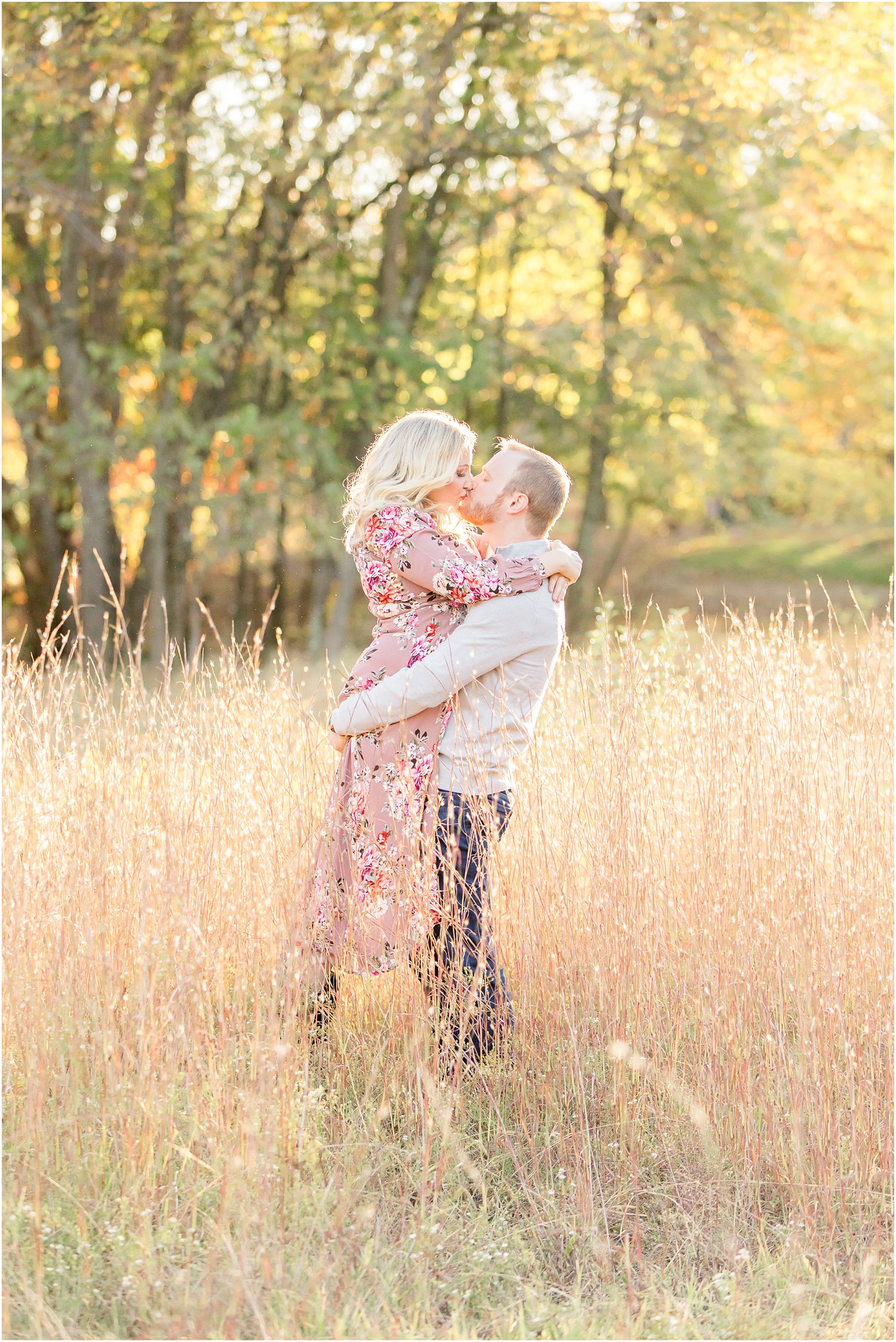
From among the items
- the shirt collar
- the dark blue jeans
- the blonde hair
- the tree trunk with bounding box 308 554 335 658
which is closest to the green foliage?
the tree trunk with bounding box 308 554 335 658

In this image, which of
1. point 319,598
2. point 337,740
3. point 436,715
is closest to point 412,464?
point 436,715

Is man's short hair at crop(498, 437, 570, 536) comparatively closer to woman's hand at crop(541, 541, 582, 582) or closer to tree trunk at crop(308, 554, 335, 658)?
woman's hand at crop(541, 541, 582, 582)

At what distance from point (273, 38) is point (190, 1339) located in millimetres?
9321

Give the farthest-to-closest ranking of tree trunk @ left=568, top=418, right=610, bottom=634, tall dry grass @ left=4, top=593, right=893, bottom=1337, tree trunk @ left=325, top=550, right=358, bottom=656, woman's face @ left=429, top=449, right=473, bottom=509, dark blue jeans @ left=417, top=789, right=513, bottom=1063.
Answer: tree trunk @ left=568, top=418, right=610, bottom=634 < tree trunk @ left=325, top=550, right=358, bottom=656 < woman's face @ left=429, top=449, right=473, bottom=509 < dark blue jeans @ left=417, top=789, right=513, bottom=1063 < tall dry grass @ left=4, top=593, right=893, bottom=1337

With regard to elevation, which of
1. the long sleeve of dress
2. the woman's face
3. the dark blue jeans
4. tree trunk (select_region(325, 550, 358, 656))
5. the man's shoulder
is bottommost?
tree trunk (select_region(325, 550, 358, 656))

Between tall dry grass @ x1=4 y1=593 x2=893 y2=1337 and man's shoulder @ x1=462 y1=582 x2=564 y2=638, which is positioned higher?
man's shoulder @ x1=462 y1=582 x2=564 y2=638

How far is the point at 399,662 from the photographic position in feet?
9.76

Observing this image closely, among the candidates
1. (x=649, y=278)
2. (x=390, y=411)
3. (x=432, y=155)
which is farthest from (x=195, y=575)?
(x=649, y=278)

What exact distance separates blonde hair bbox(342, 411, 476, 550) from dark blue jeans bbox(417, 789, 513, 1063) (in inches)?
28.1

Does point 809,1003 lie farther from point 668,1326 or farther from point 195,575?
point 195,575

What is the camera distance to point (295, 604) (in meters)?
14.4

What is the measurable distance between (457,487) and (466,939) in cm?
113

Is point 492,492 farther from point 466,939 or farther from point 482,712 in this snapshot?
point 466,939

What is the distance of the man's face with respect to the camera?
9.86 feet
